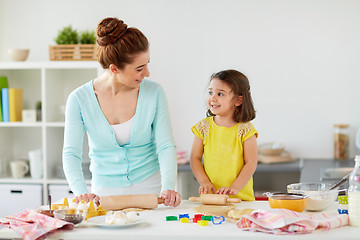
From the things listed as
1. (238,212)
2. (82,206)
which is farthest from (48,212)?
(238,212)

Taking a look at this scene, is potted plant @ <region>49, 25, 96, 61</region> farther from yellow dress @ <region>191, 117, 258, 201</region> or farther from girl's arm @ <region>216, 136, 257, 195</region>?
girl's arm @ <region>216, 136, 257, 195</region>

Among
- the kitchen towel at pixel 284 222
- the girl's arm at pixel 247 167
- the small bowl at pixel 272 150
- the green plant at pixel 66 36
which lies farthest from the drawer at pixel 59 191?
the kitchen towel at pixel 284 222

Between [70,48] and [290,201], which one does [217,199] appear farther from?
[70,48]

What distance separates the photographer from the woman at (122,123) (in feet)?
7.14

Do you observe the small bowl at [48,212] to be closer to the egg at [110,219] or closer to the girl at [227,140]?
the egg at [110,219]

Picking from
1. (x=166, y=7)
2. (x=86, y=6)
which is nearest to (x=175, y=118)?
(x=166, y=7)

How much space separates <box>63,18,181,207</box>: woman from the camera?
2178 mm

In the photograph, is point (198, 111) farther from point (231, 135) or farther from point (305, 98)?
point (231, 135)

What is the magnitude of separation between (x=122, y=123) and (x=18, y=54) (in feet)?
6.59

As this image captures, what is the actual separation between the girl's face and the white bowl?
199 cm

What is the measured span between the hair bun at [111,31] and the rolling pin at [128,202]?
2.11 ft

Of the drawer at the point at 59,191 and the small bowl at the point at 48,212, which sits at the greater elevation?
the small bowl at the point at 48,212

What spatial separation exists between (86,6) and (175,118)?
112cm

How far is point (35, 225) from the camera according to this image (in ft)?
5.54
